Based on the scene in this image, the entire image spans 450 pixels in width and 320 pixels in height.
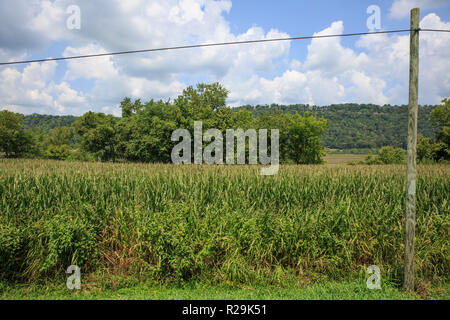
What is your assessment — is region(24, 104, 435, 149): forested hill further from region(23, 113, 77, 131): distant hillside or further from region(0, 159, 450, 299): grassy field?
region(0, 159, 450, 299): grassy field

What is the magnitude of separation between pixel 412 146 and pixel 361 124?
7385 cm

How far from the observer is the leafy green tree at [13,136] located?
3818cm

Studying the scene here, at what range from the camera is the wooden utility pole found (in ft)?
14.0

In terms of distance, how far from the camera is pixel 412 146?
169 inches

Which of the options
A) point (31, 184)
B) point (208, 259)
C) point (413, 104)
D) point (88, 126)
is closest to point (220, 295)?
point (208, 259)

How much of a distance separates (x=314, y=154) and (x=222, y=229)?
4040cm

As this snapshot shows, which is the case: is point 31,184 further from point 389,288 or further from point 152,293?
point 389,288

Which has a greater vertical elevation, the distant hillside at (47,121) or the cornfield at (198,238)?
the distant hillside at (47,121)

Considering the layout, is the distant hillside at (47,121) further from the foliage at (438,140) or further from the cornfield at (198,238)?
the foliage at (438,140)

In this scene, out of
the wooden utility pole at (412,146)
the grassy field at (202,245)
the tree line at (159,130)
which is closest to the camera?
the wooden utility pole at (412,146)

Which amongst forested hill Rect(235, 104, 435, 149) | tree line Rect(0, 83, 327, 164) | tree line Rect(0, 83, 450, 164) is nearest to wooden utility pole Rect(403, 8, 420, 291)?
tree line Rect(0, 83, 450, 164)

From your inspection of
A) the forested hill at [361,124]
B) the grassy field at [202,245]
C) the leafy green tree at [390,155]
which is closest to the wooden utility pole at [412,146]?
the grassy field at [202,245]

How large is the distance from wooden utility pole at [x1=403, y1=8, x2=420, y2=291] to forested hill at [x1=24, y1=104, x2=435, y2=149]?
47.5 metres

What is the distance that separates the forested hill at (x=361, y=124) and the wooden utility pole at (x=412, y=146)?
1869 inches
